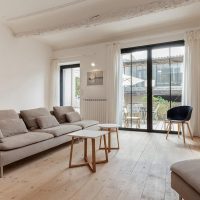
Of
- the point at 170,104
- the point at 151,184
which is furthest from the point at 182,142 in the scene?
the point at 151,184

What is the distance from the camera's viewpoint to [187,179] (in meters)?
1.40

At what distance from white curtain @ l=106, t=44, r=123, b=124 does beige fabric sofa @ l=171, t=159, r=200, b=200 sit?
3700mm

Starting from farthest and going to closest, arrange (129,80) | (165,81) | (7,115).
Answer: (129,80) < (165,81) < (7,115)

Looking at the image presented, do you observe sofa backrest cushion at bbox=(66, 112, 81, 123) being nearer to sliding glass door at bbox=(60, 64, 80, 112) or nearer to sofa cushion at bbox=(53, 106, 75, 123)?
sofa cushion at bbox=(53, 106, 75, 123)

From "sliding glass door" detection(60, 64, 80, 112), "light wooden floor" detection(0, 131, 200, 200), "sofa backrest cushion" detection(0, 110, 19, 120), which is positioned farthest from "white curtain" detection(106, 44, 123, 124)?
"sofa backrest cushion" detection(0, 110, 19, 120)

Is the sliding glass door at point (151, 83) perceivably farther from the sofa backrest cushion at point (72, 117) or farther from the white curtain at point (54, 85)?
the white curtain at point (54, 85)

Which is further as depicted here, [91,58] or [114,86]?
[91,58]

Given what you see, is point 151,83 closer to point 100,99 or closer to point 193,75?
point 193,75

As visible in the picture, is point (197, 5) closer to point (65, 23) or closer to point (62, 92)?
point (65, 23)

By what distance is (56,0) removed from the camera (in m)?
3.54

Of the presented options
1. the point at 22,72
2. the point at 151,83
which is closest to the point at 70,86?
the point at 22,72

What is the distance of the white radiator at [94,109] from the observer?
5.61m

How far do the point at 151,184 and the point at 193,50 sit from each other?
3.56 m

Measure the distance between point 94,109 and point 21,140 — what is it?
10.5ft
